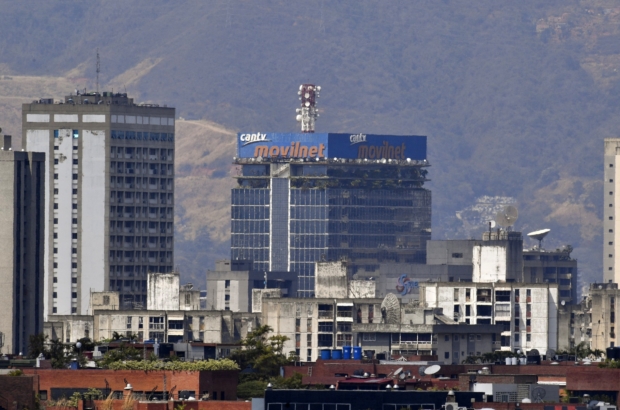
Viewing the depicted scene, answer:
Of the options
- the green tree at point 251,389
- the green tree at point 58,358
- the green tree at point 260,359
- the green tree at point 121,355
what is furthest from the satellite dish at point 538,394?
the green tree at point 260,359

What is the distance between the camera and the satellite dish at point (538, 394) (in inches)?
4712

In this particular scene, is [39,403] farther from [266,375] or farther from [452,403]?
[266,375]

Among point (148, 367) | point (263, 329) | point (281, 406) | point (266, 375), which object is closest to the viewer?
point (281, 406)

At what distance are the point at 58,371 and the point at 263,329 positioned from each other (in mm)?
69943

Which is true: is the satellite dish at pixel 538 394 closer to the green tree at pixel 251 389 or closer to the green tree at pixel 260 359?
the green tree at pixel 251 389

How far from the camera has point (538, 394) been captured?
395ft

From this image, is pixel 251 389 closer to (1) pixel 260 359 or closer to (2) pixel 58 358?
(2) pixel 58 358

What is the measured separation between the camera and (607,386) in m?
125

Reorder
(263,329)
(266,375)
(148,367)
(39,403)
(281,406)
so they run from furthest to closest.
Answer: (263,329), (266,375), (148,367), (39,403), (281,406)

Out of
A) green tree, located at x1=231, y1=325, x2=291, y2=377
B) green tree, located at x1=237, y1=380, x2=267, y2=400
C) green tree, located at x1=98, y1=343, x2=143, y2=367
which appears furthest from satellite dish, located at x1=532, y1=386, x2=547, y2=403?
green tree, located at x1=231, y1=325, x2=291, y2=377

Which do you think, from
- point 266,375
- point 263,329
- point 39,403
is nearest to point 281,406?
point 39,403

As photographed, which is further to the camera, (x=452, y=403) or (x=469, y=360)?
(x=469, y=360)

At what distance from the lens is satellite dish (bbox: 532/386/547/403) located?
120 m

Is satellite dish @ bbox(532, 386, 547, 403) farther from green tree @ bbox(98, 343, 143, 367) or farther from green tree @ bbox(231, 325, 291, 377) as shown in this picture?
green tree @ bbox(231, 325, 291, 377)
